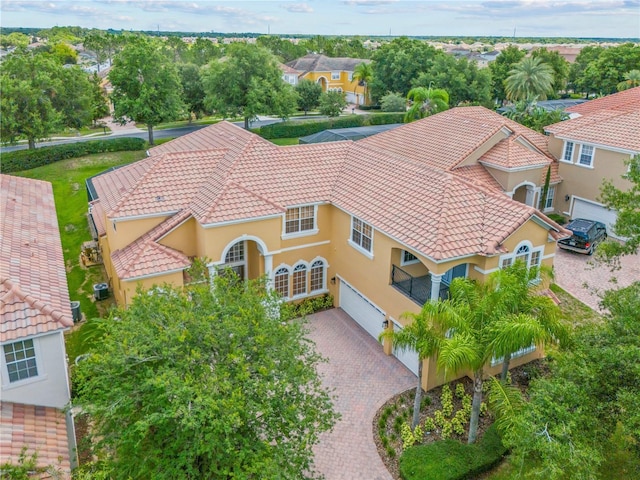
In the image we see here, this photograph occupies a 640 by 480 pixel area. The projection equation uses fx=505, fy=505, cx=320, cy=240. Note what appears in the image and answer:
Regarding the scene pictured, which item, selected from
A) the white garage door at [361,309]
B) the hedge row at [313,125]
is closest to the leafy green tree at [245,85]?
the hedge row at [313,125]

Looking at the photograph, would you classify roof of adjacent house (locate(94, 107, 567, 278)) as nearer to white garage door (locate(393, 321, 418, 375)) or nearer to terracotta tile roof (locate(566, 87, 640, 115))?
white garage door (locate(393, 321, 418, 375))

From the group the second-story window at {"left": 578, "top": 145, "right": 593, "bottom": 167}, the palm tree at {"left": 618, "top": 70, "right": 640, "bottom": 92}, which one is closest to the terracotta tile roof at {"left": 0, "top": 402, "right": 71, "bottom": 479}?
the second-story window at {"left": 578, "top": 145, "right": 593, "bottom": 167}

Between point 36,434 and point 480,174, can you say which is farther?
point 480,174

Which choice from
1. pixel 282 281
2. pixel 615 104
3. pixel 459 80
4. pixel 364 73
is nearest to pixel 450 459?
pixel 282 281

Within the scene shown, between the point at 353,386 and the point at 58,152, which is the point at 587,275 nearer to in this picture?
the point at 353,386

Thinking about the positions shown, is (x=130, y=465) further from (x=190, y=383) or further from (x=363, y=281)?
(x=363, y=281)

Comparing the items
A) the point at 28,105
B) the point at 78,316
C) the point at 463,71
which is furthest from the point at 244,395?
the point at 463,71
